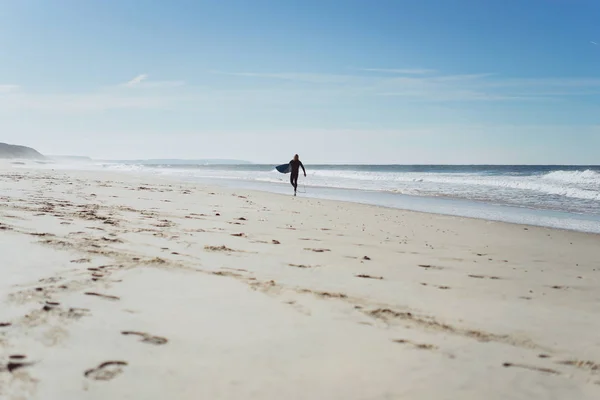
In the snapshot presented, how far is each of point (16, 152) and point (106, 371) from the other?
14379 centimetres

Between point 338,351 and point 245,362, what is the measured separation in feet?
2.07

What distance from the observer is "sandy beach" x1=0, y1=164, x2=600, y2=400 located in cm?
250

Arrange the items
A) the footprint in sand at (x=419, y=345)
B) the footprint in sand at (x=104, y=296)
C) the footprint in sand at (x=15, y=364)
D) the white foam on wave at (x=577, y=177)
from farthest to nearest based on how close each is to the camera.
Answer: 1. the white foam on wave at (x=577, y=177)
2. the footprint in sand at (x=104, y=296)
3. the footprint in sand at (x=419, y=345)
4. the footprint in sand at (x=15, y=364)

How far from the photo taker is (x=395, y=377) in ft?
8.63

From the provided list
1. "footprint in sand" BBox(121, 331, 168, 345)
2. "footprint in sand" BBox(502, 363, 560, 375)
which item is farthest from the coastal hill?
"footprint in sand" BBox(502, 363, 560, 375)

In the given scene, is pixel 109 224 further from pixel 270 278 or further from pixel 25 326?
pixel 25 326

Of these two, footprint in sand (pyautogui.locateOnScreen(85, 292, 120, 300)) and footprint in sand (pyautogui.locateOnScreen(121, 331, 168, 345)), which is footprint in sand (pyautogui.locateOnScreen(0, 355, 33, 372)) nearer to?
footprint in sand (pyautogui.locateOnScreen(121, 331, 168, 345))

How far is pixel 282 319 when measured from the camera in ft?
11.3

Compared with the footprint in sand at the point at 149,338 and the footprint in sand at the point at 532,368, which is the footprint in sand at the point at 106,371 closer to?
the footprint in sand at the point at 149,338

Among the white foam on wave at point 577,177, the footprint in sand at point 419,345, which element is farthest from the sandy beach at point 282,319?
the white foam on wave at point 577,177

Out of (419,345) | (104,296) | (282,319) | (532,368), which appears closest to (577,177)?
(532,368)

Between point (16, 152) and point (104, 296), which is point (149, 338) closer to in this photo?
point (104, 296)

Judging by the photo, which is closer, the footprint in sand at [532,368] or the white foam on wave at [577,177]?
the footprint in sand at [532,368]

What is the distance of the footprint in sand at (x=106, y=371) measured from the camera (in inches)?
95.3
